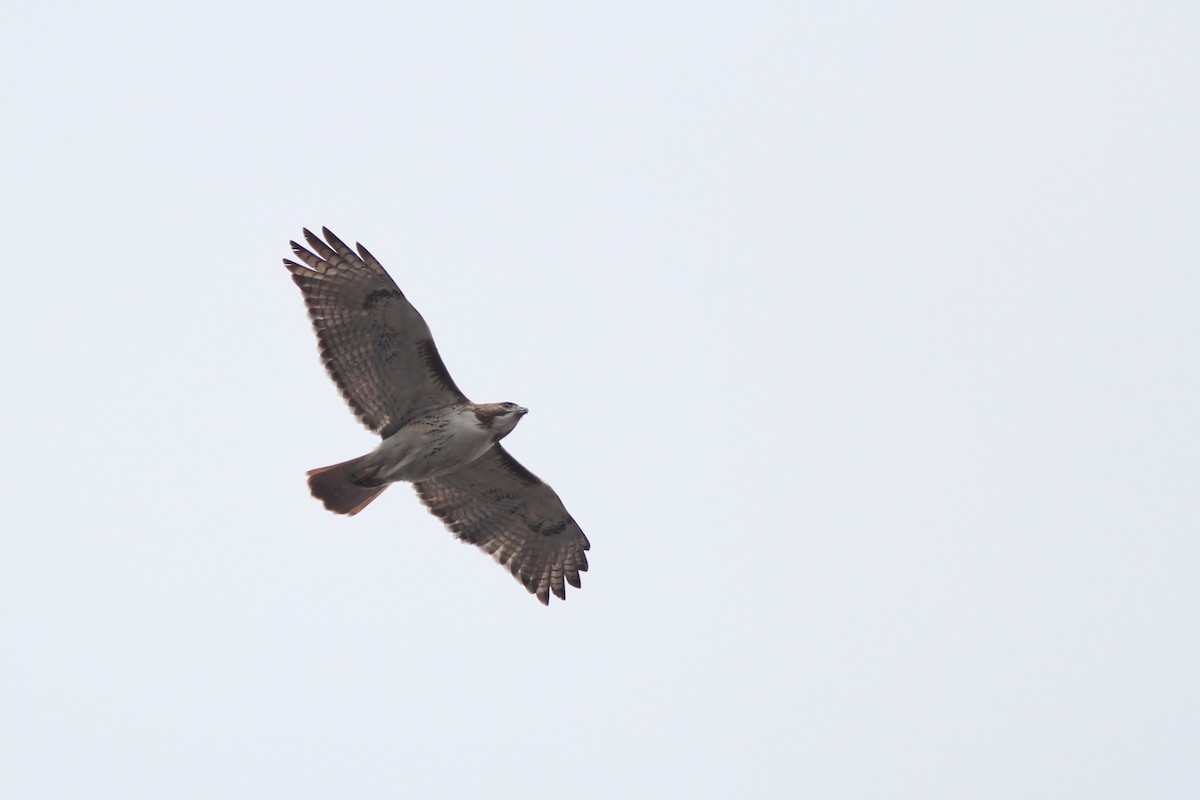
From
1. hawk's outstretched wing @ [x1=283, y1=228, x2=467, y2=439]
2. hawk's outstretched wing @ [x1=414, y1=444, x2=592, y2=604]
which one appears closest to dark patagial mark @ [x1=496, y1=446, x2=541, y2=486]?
hawk's outstretched wing @ [x1=414, y1=444, x2=592, y2=604]

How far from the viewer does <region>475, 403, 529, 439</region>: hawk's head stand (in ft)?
46.3

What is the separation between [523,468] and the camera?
1512 cm

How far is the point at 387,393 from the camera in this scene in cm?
1429

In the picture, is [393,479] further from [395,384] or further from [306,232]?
[306,232]

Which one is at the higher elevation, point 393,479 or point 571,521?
point 571,521

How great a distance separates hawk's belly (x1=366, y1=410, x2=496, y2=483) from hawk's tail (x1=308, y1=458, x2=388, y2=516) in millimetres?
169

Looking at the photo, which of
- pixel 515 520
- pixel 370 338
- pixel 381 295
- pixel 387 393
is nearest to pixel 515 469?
pixel 515 520

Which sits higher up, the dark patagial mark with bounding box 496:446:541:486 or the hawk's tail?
the dark patagial mark with bounding box 496:446:541:486

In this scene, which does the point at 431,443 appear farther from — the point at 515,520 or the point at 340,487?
the point at 515,520

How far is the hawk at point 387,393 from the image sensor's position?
13.9 metres

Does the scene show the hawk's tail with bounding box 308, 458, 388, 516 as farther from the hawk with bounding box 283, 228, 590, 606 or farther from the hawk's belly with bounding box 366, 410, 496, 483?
the hawk's belly with bounding box 366, 410, 496, 483

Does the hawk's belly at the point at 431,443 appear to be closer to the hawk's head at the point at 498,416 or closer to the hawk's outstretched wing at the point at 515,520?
the hawk's head at the point at 498,416

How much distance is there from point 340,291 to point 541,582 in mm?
3981

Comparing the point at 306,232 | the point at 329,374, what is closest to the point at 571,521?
the point at 329,374
